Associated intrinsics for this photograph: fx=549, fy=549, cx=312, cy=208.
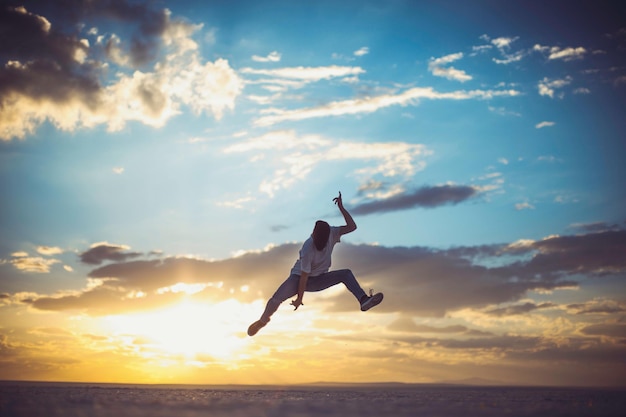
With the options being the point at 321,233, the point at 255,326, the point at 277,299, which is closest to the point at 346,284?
the point at 277,299

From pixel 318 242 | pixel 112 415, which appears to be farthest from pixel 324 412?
pixel 318 242

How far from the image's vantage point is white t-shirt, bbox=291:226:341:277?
14383 millimetres

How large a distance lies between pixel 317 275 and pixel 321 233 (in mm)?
1468

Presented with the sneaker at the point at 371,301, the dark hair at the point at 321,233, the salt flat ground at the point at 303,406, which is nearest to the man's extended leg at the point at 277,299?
the dark hair at the point at 321,233

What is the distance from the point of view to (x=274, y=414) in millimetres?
8430

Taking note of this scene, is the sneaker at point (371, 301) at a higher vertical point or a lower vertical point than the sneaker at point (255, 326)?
higher

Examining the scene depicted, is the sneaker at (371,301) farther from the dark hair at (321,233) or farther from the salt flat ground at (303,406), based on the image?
the salt flat ground at (303,406)

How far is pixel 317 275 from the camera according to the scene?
49.2 feet

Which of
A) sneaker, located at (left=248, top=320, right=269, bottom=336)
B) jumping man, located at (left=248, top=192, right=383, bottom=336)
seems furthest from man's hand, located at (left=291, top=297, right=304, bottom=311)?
sneaker, located at (left=248, top=320, right=269, bottom=336)

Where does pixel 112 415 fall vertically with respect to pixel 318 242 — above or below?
below

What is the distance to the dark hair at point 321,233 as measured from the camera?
14.1 m

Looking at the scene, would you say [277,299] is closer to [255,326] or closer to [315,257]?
[255,326]

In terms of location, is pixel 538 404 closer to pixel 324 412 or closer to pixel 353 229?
pixel 324 412

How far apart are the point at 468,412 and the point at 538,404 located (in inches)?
77.8
